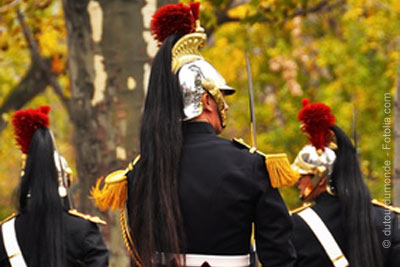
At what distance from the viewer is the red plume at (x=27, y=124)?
5.62 metres

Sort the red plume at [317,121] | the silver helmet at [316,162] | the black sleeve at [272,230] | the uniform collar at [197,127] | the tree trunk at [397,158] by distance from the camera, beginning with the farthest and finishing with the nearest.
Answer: the tree trunk at [397,158] < the silver helmet at [316,162] < the red plume at [317,121] < the uniform collar at [197,127] < the black sleeve at [272,230]

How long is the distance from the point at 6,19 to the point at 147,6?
422 cm

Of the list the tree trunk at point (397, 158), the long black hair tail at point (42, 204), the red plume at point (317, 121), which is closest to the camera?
the long black hair tail at point (42, 204)

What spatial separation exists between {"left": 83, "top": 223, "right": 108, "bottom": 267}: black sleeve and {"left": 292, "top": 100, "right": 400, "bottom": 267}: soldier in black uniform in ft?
4.38

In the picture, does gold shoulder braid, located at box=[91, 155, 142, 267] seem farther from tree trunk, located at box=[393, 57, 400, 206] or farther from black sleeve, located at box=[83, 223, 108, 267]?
tree trunk, located at box=[393, 57, 400, 206]

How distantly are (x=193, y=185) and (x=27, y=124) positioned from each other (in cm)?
188

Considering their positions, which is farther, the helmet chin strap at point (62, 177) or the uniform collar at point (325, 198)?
the uniform collar at point (325, 198)

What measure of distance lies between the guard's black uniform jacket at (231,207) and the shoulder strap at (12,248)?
1625 millimetres

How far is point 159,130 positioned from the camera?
412 centimetres

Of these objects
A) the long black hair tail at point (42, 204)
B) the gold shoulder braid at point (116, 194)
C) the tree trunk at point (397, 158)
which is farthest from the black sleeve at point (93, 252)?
the tree trunk at point (397, 158)

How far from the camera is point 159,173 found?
4078 millimetres

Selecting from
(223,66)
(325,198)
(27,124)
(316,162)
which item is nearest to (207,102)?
(27,124)

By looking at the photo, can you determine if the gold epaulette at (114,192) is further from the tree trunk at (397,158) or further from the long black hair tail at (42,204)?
the tree trunk at (397,158)

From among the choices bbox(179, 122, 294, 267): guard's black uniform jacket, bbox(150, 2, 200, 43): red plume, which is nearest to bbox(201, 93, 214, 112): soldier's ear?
bbox(179, 122, 294, 267): guard's black uniform jacket
